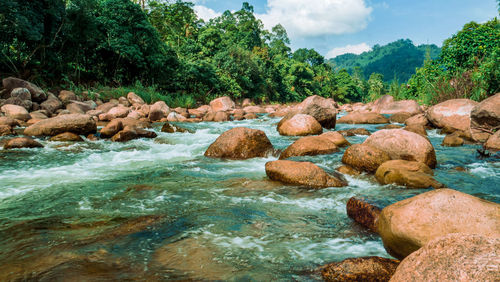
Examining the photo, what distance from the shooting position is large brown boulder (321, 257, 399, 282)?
191 centimetres

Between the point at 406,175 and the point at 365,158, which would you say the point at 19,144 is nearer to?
the point at 365,158

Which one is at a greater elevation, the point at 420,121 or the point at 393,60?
the point at 393,60

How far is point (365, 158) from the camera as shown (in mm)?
4941

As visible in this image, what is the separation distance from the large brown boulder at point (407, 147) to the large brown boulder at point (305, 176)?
1599 mm

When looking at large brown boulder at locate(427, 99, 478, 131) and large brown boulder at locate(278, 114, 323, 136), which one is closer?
large brown boulder at locate(427, 99, 478, 131)

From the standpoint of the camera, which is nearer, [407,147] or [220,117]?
[407,147]

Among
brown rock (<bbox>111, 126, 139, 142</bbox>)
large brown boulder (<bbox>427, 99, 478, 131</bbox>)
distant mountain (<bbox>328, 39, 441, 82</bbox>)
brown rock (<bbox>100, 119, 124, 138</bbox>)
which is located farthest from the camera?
distant mountain (<bbox>328, 39, 441, 82</bbox>)

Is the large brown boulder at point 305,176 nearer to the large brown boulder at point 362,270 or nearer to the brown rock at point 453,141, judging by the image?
the large brown boulder at point 362,270

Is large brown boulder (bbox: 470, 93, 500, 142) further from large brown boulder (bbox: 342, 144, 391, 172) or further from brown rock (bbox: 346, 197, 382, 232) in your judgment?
brown rock (bbox: 346, 197, 382, 232)

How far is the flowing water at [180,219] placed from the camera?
2189mm

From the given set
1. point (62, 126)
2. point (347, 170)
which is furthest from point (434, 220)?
point (62, 126)

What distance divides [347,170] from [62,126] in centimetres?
755

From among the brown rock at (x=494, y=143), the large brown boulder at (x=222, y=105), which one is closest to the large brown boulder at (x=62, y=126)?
the brown rock at (x=494, y=143)

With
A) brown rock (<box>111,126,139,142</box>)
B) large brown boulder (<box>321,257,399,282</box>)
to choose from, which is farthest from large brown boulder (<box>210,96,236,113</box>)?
large brown boulder (<box>321,257,399,282</box>)
